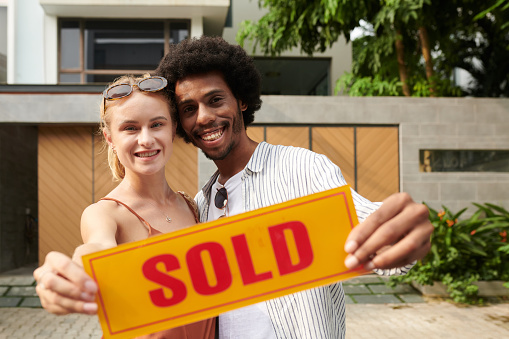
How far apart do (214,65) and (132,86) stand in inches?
20.1

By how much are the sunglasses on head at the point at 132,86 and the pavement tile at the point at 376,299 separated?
22.0ft

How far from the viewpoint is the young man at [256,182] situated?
4.16 ft

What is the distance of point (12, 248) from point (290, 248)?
12416mm

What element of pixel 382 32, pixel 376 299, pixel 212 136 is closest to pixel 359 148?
pixel 382 32

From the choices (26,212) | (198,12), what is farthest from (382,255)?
(26,212)

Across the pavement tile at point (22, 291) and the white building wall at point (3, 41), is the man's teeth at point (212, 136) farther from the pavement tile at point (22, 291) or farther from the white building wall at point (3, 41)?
the white building wall at point (3, 41)

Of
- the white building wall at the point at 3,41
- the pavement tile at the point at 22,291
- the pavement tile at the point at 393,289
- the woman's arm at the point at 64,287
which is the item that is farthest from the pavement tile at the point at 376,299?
the white building wall at the point at 3,41

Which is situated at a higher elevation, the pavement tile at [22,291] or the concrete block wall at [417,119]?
the concrete block wall at [417,119]

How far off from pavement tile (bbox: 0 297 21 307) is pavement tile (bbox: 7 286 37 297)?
0.71ft

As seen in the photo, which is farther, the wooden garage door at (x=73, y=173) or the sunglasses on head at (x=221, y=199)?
the wooden garage door at (x=73, y=173)

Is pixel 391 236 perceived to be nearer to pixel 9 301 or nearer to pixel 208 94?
pixel 208 94

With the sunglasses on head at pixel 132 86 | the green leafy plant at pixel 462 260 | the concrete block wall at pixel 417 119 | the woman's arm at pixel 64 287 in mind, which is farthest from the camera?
the concrete block wall at pixel 417 119

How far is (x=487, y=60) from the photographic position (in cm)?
1575

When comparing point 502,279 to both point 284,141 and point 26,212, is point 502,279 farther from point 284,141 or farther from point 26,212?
point 26,212
